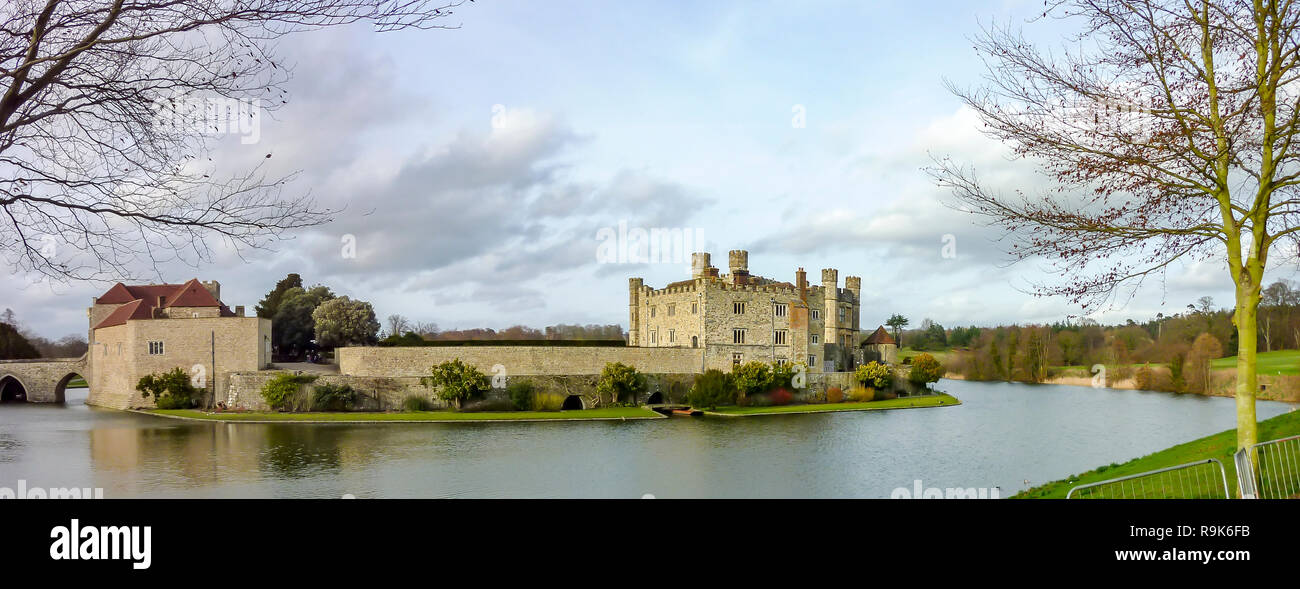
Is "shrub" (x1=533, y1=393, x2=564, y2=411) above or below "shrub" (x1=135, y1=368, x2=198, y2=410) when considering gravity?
below

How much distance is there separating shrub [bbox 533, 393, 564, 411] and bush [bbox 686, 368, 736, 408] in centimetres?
672

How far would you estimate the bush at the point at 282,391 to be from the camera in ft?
112

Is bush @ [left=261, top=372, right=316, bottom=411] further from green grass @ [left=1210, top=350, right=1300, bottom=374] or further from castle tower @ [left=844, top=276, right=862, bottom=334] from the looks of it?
green grass @ [left=1210, top=350, right=1300, bottom=374]

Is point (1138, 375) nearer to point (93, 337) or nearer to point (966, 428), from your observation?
point (966, 428)

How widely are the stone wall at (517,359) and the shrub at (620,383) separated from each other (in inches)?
32.6

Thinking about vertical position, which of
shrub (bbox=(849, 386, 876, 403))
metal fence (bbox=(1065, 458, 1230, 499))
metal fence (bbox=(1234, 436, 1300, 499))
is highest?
metal fence (bbox=(1234, 436, 1300, 499))

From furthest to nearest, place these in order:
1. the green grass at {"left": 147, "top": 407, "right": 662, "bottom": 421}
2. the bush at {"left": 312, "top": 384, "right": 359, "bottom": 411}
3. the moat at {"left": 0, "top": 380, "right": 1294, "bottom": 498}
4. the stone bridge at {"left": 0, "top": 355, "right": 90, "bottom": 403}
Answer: the stone bridge at {"left": 0, "top": 355, "right": 90, "bottom": 403}
the bush at {"left": 312, "top": 384, "right": 359, "bottom": 411}
the green grass at {"left": 147, "top": 407, "right": 662, "bottom": 421}
the moat at {"left": 0, "top": 380, "right": 1294, "bottom": 498}

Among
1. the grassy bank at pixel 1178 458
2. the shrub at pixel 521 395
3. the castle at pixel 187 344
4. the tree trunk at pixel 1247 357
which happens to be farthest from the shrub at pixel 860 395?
the tree trunk at pixel 1247 357

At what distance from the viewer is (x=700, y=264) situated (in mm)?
44375

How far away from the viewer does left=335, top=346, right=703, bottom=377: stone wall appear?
36375 millimetres

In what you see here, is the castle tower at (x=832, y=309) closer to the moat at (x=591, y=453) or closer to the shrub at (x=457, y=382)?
the moat at (x=591, y=453)

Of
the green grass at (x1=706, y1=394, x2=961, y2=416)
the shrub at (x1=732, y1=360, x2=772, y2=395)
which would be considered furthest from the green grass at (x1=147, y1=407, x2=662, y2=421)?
the shrub at (x1=732, y1=360, x2=772, y2=395)
